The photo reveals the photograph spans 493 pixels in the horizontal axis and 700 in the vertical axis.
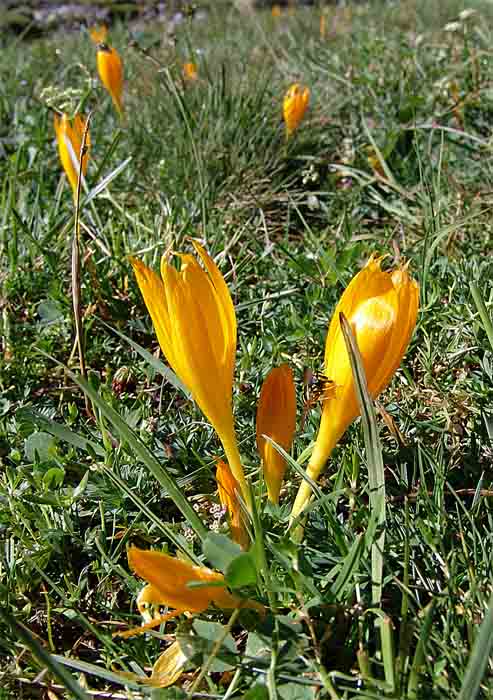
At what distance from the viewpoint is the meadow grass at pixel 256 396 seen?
1030 mm

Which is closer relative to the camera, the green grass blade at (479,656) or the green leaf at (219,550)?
the green grass blade at (479,656)

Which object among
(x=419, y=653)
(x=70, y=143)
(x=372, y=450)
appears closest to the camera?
(x=419, y=653)

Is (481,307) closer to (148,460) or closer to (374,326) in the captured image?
(374,326)

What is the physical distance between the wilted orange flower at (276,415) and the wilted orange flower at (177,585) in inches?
9.0

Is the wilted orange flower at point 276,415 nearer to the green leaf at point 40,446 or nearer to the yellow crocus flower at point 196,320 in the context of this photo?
the yellow crocus flower at point 196,320

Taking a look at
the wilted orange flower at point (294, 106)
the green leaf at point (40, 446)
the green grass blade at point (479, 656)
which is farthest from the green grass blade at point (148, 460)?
the wilted orange flower at point (294, 106)

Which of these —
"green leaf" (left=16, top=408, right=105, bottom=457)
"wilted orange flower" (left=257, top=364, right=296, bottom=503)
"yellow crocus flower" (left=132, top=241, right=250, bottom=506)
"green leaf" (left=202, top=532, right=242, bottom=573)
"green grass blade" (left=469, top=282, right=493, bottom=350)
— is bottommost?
"green leaf" (left=16, top=408, right=105, bottom=457)

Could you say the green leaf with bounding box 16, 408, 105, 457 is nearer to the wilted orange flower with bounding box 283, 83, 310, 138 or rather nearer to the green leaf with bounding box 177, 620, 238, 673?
the green leaf with bounding box 177, 620, 238, 673

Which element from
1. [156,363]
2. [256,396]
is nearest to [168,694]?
[156,363]

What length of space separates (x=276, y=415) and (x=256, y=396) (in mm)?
470

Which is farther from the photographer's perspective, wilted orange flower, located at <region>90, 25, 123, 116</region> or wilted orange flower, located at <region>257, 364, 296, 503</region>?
wilted orange flower, located at <region>90, 25, 123, 116</region>

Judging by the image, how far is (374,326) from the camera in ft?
3.25

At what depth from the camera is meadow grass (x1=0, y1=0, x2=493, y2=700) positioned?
1030 millimetres

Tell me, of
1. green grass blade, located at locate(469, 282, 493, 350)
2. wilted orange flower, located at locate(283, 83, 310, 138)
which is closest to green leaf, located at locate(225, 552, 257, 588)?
green grass blade, located at locate(469, 282, 493, 350)
